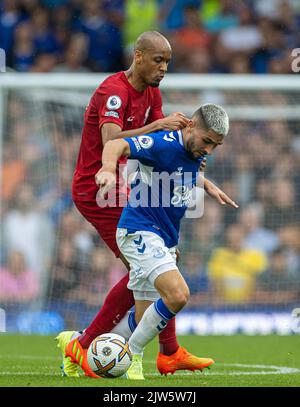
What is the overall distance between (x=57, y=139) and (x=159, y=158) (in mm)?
6642

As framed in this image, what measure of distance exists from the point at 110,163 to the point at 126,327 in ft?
5.15

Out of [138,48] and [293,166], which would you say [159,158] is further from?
[293,166]

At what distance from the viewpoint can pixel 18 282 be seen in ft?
43.5

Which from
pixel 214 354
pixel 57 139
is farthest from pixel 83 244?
pixel 214 354

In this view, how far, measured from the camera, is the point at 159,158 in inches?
279

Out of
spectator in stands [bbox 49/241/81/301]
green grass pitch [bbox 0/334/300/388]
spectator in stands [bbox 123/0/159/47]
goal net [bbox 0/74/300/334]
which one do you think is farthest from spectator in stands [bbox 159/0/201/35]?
green grass pitch [bbox 0/334/300/388]

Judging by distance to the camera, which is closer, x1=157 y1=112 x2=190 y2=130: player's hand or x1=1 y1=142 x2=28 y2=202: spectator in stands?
x1=157 y1=112 x2=190 y2=130: player's hand

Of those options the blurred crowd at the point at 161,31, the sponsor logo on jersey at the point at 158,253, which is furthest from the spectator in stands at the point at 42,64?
the sponsor logo on jersey at the point at 158,253

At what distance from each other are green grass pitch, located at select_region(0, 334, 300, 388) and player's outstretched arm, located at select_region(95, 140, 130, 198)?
4.10 ft

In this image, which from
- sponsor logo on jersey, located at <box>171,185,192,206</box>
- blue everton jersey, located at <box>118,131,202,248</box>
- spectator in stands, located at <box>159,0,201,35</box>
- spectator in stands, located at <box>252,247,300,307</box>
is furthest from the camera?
spectator in stands, located at <box>159,0,201,35</box>

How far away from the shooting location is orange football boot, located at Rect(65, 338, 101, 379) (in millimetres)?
Result: 7315

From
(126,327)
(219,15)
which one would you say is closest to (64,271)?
(126,327)

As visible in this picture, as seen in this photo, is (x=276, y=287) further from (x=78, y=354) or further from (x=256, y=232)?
(x=78, y=354)

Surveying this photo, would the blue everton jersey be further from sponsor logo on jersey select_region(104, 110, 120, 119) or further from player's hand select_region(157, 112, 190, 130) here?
sponsor logo on jersey select_region(104, 110, 120, 119)
